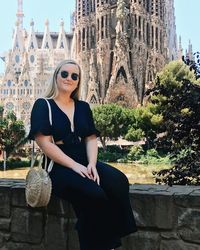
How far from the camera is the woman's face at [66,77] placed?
3773mm

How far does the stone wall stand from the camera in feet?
11.7

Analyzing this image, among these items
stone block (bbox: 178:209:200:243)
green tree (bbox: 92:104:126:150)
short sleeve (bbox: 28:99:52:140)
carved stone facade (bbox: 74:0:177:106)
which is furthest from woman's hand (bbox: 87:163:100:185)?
carved stone facade (bbox: 74:0:177:106)

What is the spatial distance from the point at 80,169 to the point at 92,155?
285 millimetres

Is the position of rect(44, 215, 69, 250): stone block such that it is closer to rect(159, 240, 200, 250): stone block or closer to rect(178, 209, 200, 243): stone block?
rect(159, 240, 200, 250): stone block

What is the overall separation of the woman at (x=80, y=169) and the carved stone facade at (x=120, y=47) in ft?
204

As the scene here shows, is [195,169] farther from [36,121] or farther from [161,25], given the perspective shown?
[161,25]

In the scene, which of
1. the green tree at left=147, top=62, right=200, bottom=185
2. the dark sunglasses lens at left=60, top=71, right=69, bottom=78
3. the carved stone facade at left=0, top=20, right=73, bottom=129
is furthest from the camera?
the carved stone facade at left=0, top=20, right=73, bottom=129

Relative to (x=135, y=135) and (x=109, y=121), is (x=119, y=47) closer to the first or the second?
(x=109, y=121)

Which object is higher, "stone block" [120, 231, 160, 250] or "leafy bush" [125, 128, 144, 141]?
"leafy bush" [125, 128, 144, 141]

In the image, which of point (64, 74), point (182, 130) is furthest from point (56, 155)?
point (182, 130)

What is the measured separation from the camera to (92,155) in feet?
12.0

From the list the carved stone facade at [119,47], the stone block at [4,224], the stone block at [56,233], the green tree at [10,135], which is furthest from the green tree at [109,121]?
the stone block at [56,233]

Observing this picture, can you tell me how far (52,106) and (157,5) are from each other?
238ft

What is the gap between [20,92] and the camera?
307ft
